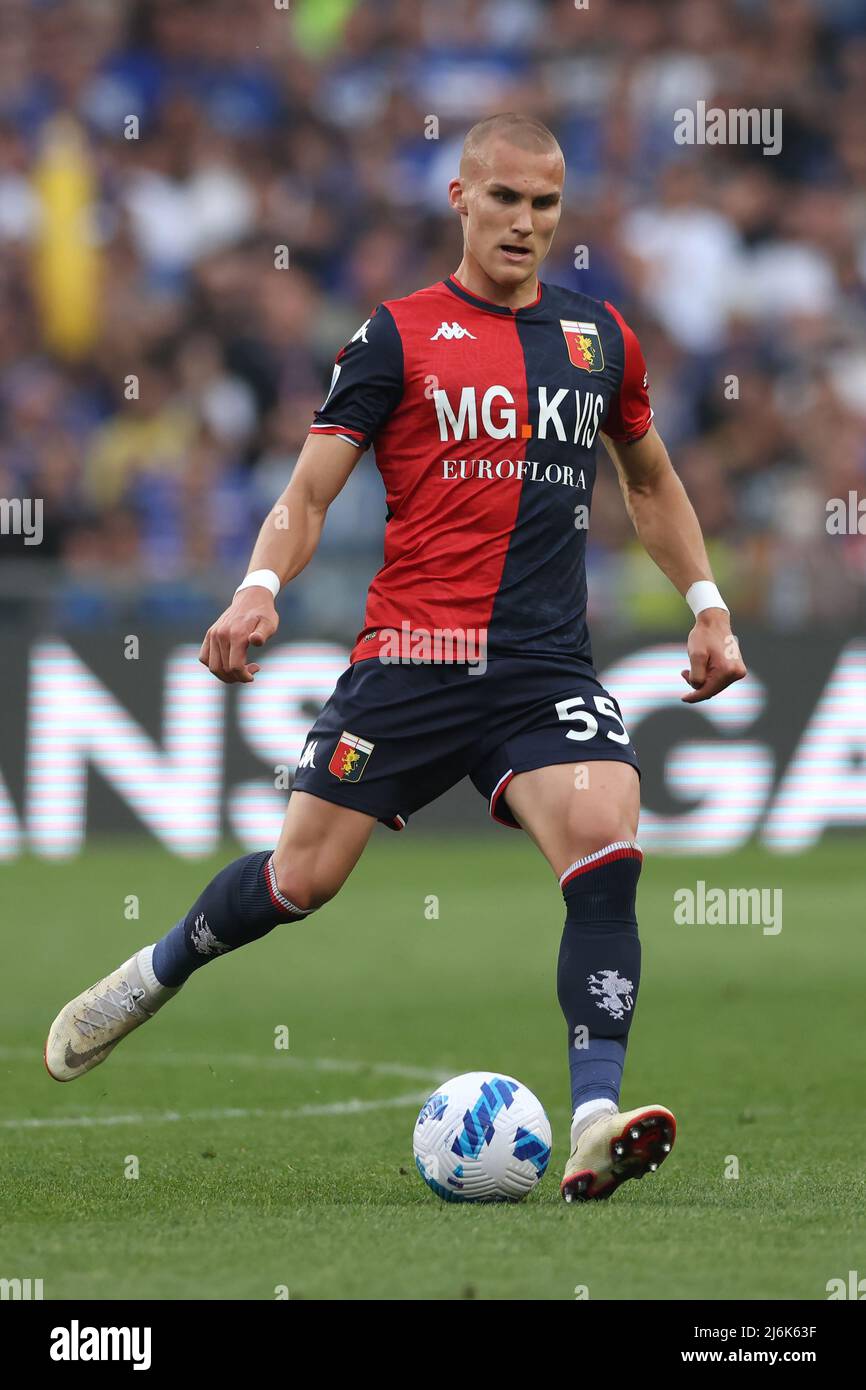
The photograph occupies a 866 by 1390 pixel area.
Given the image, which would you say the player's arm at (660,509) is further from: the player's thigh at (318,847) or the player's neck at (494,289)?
the player's thigh at (318,847)

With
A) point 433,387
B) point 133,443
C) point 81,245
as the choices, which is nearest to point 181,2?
point 81,245

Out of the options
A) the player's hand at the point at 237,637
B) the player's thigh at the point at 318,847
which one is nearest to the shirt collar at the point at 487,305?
the player's hand at the point at 237,637

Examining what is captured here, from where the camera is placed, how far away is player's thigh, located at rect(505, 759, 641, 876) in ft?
17.0

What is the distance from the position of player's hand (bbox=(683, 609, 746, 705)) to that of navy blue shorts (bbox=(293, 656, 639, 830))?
252 mm

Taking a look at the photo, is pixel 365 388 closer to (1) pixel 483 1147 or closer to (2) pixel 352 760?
(2) pixel 352 760

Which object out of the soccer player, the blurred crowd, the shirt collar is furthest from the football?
the blurred crowd

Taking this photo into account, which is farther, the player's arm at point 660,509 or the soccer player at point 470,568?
the player's arm at point 660,509

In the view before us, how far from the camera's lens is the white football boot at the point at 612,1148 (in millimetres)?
4754

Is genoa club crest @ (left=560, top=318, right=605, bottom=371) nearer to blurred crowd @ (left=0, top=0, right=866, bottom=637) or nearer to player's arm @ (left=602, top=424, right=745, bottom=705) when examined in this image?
player's arm @ (left=602, top=424, right=745, bottom=705)

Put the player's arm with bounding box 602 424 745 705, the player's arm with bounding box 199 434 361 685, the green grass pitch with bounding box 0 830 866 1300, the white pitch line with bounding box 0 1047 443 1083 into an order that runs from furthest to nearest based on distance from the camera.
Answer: the white pitch line with bounding box 0 1047 443 1083, the player's arm with bounding box 602 424 745 705, the player's arm with bounding box 199 434 361 685, the green grass pitch with bounding box 0 830 866 1300

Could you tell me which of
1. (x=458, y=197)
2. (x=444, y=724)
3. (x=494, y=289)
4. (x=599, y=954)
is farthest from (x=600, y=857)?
(x=458, y=197)

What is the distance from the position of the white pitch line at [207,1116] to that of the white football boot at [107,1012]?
2.16ft

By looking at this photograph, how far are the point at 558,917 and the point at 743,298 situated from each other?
6.69m

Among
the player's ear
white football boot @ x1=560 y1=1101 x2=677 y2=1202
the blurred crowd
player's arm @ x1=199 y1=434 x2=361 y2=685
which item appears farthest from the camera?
the blurred crowd
